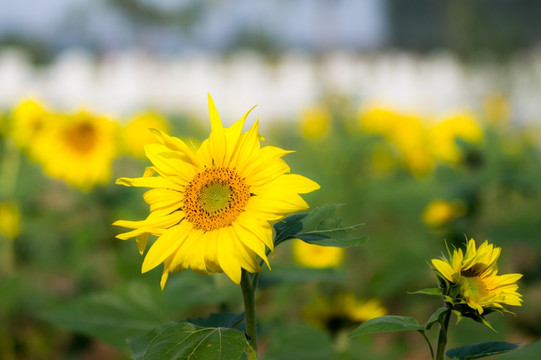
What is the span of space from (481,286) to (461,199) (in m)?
1.19

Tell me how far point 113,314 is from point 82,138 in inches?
43.2

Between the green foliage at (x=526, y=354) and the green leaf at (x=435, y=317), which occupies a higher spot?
the green leaf at (x=435, y=317)

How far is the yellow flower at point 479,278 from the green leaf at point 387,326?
0.16 feet

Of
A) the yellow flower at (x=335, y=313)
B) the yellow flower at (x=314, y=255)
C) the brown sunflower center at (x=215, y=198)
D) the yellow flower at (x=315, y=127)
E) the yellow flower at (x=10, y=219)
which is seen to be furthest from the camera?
the yellow flower at (x=315, y=127)

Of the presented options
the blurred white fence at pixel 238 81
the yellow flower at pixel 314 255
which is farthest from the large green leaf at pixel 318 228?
the blurred white fence at pixel 238 81

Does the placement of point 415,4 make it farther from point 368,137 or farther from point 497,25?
point 368,137

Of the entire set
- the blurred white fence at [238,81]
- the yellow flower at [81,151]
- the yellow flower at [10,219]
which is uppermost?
the blurred white fence at [238,81]

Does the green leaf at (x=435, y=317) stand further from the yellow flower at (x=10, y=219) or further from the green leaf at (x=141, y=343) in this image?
the yellow flower at (x=10, y=219)

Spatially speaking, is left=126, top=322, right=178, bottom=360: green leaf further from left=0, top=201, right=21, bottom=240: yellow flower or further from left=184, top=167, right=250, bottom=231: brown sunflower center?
left=0, top=201, right=21, bottom=240: yellow flower

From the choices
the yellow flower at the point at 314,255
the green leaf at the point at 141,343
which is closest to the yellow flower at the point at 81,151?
Result: the yellow flower at the point at 314,255

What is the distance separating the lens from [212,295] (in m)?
0.99

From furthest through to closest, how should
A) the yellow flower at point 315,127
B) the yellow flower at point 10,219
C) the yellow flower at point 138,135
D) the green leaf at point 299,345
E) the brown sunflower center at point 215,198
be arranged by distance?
the yellow flower at point 315,127, the yellow flower at point 138,135, the yellow flower at point 10,219, the green leaf at point 299,345, the brown sunflower center at point 215,198

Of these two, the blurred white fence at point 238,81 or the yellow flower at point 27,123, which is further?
the blurred white fence at point 238,81

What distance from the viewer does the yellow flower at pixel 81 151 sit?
1.97 m
